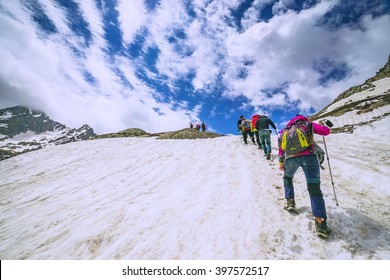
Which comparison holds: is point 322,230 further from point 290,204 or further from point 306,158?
point 306,158

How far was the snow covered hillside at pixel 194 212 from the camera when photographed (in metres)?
4.46

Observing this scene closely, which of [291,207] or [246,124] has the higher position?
[246,124]

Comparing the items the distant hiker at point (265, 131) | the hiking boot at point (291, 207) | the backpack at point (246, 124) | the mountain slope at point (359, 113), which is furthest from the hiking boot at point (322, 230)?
the mountain slope at point (359, 113)

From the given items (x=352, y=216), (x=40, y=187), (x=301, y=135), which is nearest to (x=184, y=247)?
(x=301, y=135)

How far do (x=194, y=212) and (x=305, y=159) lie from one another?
326 centimetres

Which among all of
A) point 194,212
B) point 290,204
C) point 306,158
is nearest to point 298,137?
point 306,158

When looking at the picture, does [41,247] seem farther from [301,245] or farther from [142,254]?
[301,245]

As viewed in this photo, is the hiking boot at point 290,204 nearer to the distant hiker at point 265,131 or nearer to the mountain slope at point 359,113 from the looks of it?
the distant hiker at point 265,131

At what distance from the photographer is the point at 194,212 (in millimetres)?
6062

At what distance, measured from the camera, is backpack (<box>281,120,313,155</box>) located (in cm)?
521

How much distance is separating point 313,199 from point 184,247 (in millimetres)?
3094

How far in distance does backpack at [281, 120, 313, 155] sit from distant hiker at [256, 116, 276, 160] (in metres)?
6.27

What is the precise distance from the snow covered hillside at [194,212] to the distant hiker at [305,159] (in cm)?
38

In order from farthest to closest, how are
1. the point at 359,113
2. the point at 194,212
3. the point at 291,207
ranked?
the point at 359,113 → the point at 194,212 → the point at 291,207
